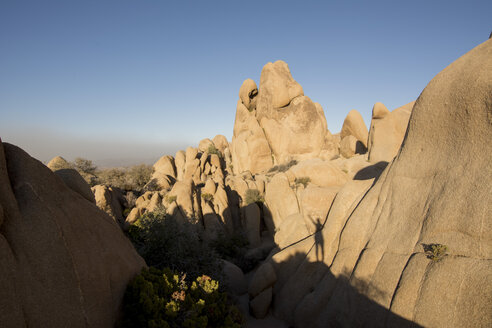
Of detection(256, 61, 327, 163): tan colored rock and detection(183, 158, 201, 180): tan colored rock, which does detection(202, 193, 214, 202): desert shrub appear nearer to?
detection(183, 158, 201, 180): tan colored rock

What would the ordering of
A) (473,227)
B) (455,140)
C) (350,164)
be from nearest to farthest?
(473,227) < (455,140) < (350,164)

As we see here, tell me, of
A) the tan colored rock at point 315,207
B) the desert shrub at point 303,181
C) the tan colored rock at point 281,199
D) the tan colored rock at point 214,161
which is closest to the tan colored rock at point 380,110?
the desert shrub at point 303,181

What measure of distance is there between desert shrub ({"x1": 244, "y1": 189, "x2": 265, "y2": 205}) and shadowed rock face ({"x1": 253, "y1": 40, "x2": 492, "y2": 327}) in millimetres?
13275

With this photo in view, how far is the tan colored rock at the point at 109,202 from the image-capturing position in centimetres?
1683

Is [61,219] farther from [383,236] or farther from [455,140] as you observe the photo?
[455,140]

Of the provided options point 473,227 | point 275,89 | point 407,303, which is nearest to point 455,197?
point 473,227

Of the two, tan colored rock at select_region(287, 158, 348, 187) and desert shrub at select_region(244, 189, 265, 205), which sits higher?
tan colored rock at select_region(287, 158, 348, 187)

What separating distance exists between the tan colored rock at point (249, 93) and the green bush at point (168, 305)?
33.4 metres

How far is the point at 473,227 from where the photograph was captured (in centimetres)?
493

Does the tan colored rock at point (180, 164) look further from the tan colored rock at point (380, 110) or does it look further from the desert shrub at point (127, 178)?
the tan colored rock at point (380, 110)

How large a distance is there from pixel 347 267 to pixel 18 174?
8313mm

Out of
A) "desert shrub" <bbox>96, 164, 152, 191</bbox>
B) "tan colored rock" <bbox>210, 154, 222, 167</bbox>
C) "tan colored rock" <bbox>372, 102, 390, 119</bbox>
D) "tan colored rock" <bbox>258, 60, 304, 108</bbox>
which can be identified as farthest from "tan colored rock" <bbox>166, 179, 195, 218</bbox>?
"tan colored rock" <bbox>258, 60, 304, 108</bbox>

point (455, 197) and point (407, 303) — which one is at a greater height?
point (455, 197)

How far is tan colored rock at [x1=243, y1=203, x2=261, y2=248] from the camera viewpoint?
62.9 feet
